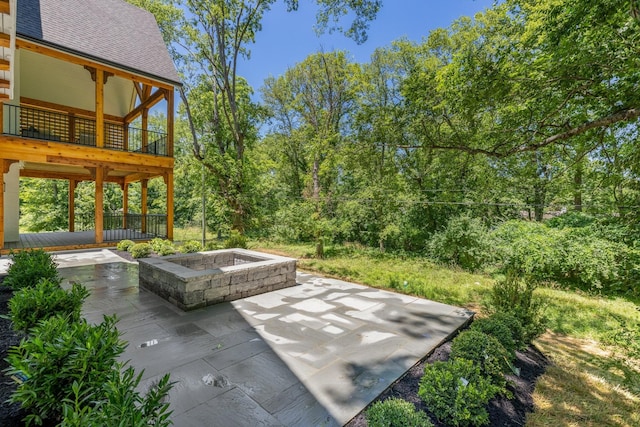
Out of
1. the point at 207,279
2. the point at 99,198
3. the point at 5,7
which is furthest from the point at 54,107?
the point at 207,279

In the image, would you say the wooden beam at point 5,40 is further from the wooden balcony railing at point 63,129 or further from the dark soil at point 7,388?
the wooden balcony railing at point 63,129

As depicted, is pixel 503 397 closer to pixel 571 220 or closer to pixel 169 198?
pixel 571 220

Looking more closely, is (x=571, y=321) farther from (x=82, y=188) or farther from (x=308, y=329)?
(x=82, y=188)

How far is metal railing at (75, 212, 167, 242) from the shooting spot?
35.7 feet

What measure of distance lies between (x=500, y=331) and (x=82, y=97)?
14.8 metres

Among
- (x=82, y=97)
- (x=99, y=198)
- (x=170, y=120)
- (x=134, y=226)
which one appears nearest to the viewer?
(x=99, y=198)

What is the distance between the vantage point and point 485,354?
276cm

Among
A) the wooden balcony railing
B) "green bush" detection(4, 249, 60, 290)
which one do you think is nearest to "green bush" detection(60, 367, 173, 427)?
"green bush" detection(4, 249, 60, 290)

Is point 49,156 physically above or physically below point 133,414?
above

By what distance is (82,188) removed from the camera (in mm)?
17562

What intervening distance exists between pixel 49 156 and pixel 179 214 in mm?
14506

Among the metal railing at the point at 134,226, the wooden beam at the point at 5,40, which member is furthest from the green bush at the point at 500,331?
the metal railing at the point at 134,226

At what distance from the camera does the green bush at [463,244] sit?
33.4 ft

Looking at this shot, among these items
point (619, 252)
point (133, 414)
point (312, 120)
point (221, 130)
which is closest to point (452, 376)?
point (133, 414)
